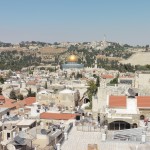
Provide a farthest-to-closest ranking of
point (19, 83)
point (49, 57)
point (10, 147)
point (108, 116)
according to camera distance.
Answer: point (49, 57) → point (19, 83) → point (108, 116) → point (10, 147)

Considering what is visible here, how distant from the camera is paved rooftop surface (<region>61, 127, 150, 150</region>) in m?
14.5

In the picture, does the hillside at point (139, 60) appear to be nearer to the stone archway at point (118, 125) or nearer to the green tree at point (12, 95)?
the green tree at point (12, 95)

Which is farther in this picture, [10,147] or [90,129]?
[90,129]

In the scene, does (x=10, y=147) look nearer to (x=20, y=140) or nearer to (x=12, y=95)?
(x=20, y=140)

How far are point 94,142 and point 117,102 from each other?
28.6 ft

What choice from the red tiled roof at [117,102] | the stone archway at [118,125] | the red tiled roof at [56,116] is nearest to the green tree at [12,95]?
the red tiled roof at [56,116]

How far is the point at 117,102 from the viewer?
24047mm

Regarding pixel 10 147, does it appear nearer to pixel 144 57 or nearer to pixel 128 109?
pixel 128 109

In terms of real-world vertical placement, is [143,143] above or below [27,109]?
above

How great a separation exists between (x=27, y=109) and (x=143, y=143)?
20.2 m

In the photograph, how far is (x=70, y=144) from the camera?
50.3 ft

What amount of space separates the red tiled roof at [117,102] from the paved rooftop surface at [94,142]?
22.3 ft

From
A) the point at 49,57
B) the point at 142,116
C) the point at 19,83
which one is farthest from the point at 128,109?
the point at 49,57

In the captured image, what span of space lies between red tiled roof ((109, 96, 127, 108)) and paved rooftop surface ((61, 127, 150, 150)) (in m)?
6.79
